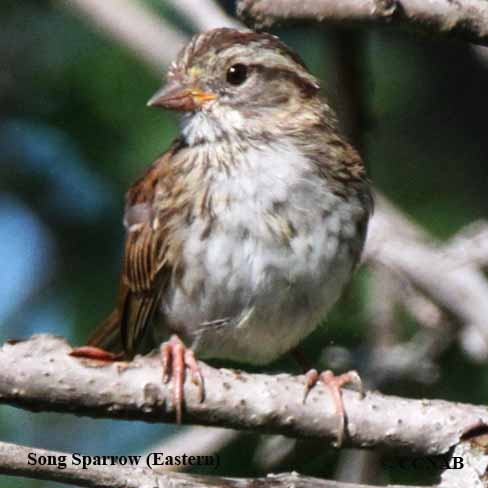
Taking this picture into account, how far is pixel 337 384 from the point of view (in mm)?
3566

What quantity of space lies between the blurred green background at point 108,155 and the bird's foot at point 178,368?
118 cm

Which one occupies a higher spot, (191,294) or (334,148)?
(334,148)

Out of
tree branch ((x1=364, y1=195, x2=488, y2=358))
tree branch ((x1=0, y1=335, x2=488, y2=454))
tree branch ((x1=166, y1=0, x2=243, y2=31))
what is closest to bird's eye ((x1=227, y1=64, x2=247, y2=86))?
tree branch ((x1=166, y1=0, x2=243, y2=31))

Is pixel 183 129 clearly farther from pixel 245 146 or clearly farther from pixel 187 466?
pixel 187 466

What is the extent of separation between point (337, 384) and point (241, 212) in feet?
2.36

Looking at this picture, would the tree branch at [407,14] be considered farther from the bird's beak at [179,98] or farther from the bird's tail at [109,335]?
the bird's tail at [109,335]

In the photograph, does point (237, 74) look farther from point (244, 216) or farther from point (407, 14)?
point (407, 14)

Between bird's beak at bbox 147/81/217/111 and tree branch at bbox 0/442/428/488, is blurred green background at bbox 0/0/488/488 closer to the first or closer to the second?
bird's beak at bbox 147/81/217/111

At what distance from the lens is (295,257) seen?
13.4ft

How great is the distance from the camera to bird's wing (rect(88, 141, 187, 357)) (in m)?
4.22

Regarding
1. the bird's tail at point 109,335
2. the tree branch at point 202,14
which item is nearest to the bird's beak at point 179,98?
the tree branch at point 202,14

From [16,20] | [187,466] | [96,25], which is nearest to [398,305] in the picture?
[187,466]

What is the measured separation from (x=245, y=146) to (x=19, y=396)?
1.44m

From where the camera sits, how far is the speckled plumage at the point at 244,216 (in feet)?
13.4
